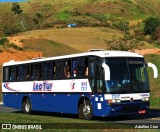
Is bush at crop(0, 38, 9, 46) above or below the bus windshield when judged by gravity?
above

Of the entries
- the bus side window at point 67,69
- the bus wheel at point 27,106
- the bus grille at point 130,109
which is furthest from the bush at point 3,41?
the bus grille at point 130,109

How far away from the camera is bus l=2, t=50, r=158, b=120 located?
753 inches

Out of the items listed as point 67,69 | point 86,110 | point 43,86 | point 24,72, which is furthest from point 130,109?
point 24,72

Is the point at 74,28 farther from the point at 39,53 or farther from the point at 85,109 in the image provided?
the point at 85,109

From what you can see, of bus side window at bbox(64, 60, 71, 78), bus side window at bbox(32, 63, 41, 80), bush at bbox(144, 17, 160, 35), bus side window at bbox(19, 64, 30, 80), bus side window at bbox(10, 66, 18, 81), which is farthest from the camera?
bush at bbox(144, 17, 160, 35)

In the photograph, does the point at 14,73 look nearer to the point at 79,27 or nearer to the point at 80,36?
the point at 80,36

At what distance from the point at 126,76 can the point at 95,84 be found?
4.39ft

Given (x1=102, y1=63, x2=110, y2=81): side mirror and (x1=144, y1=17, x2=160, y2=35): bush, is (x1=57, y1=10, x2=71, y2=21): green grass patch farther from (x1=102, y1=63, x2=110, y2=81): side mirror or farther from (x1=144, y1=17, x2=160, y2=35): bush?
(x1=102, y1=63, x2=110, y2=81): side mirror

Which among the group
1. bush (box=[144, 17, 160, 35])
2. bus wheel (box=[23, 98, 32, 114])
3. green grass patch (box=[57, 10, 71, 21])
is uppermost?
green grass patch (box=[57, 10, 71, 21])

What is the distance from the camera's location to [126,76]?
19.4 meters

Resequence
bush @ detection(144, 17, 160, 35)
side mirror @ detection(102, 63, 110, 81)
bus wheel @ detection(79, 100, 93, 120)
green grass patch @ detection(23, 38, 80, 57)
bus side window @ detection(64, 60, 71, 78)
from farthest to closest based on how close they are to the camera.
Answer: bush @ detection(144, 17, 160, 35), green grass patch @ detection(23, 38, 80, 57), bus side window @ detection(64, 60, 71, 78), bus wheel @ detection(79, 100, 93, 120), side mirror @ detection(102, 63, 110, 81)

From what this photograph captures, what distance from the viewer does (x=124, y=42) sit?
188ft

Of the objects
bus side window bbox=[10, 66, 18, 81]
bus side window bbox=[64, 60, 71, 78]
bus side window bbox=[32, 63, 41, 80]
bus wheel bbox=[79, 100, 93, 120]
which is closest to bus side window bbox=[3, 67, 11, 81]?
bus side window bbox=[10, 66, 18, 81]

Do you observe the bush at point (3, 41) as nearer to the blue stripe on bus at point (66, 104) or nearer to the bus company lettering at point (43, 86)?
the blue stripe on bus at point (66, 104)
